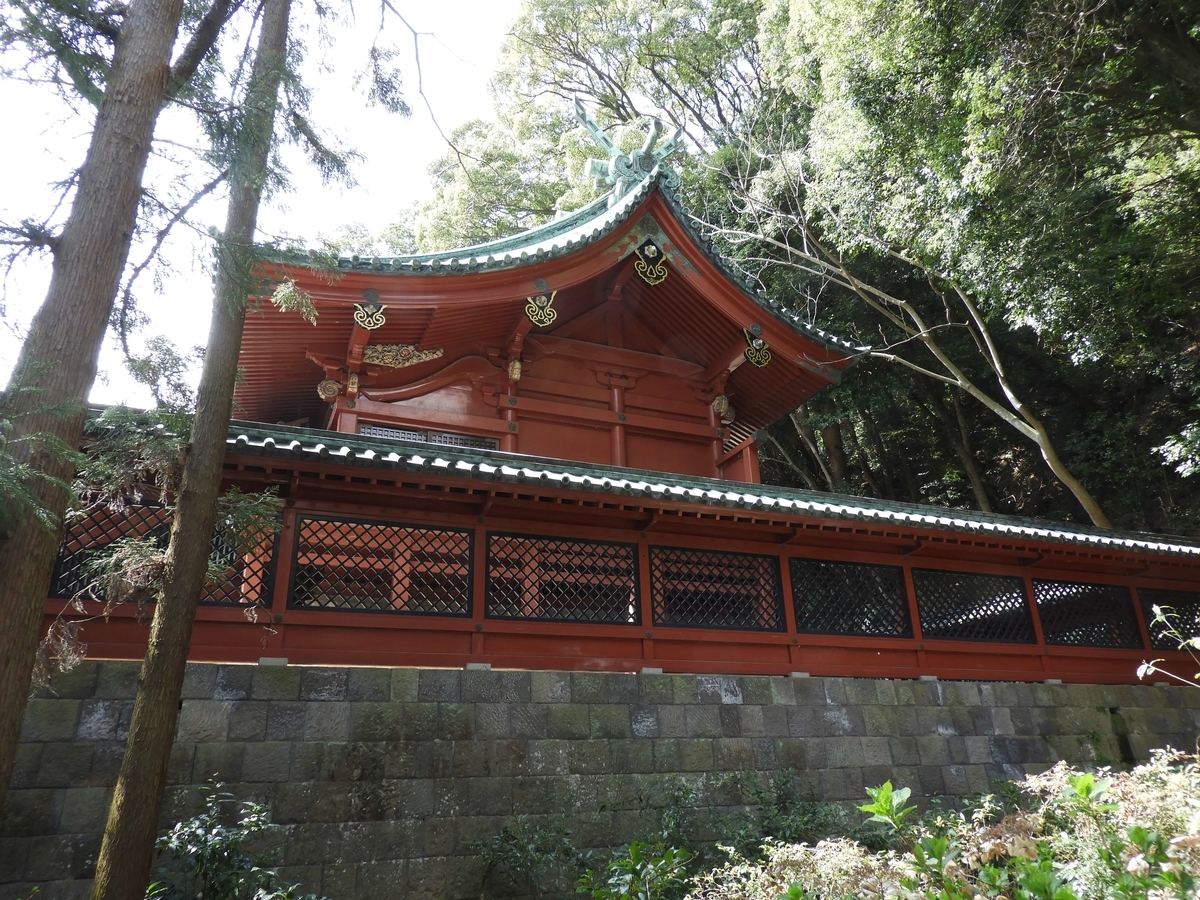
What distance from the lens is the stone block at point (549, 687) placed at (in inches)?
299

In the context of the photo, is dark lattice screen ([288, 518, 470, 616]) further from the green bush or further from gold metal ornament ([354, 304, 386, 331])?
A: the green bush

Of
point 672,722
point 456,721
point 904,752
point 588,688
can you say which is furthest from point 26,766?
point 904,752

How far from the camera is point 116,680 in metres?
6.32

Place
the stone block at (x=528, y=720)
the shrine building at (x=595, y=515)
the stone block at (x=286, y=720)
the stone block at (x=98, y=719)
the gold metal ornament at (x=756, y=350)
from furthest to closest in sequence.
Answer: the gold metal ornament at (x=756, y=350) → the shrine building at (x=595, y=515) → the stone block at (x=528, y=720) → the stone block at (x=286, y=720) → the stone block at (x=98, y=719)

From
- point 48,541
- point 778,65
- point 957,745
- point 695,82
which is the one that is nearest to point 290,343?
point 48,541

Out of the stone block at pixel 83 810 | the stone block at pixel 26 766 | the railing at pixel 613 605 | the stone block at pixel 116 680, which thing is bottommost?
the stone block at pixel 83 810

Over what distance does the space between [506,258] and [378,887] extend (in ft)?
22.7

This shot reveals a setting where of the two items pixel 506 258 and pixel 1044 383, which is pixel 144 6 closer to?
pixel 506 258

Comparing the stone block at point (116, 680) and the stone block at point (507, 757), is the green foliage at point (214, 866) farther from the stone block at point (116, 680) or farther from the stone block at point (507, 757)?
the stone block at point (507, 757)

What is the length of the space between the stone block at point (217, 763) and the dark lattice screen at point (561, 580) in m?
2.48

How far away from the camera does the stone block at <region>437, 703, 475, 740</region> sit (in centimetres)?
708

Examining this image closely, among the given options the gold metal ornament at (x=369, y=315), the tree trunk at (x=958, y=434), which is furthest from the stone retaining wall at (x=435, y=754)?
the tree trunk at (x=958, y=434)

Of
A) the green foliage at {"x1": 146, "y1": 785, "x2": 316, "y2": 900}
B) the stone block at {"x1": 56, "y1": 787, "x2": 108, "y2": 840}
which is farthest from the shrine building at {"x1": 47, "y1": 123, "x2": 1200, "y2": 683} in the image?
the green foliage at {"x1": 146, "y1": 785, "x2": 316, "y2": 900}

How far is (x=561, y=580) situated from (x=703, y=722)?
6.34 feet
